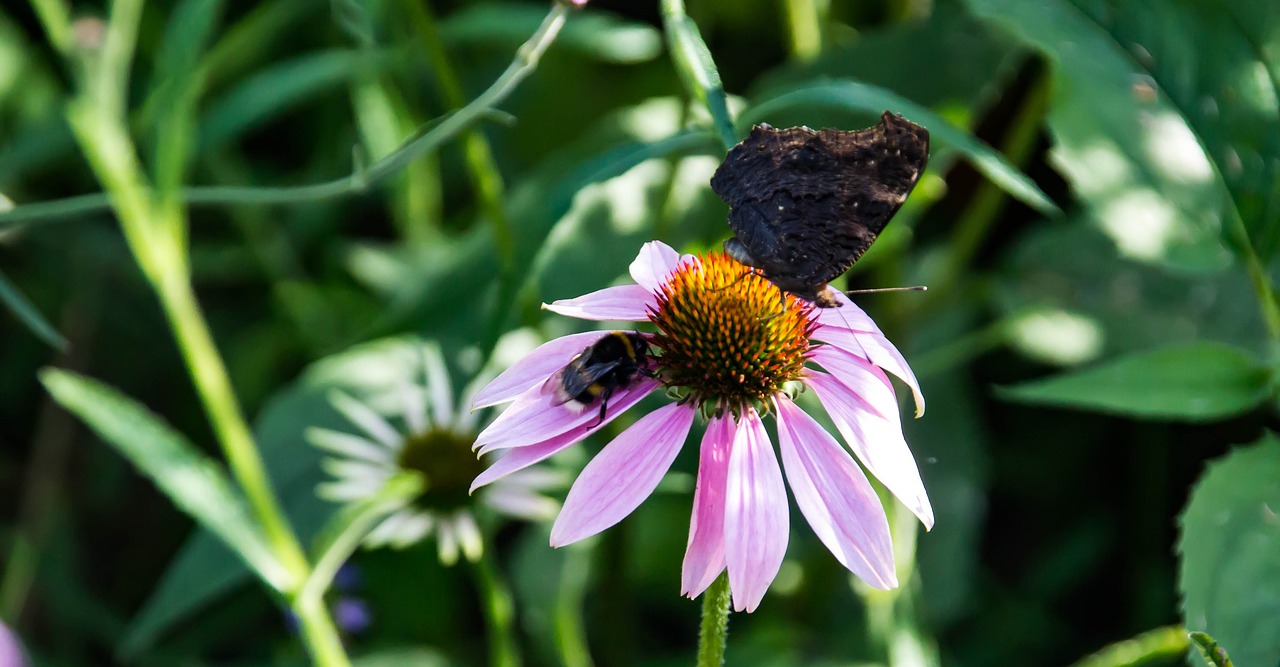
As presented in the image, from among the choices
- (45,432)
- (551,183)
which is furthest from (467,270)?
(45,432)

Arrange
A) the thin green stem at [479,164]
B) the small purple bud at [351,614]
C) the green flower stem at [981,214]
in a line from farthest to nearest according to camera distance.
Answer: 1. the green flower stem at [981,214]
2. the small purple bud at [351,614]
3. the thin green stem at [479,164]

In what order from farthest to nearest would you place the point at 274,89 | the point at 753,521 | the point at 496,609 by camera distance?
the point at 274,89, the point at 496,609, the point at 753,521

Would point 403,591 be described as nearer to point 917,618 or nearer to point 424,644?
point 424,644

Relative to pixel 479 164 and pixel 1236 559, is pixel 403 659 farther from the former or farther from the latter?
pixel 1236 559

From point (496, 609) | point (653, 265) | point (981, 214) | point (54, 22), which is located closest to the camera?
point (653, 265)

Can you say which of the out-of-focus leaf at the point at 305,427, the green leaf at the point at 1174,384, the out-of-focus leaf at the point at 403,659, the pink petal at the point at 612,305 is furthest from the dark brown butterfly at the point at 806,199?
the out-of-focus leaf at the point at 403,659

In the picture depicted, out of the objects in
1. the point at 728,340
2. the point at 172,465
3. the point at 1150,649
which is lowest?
the point at 1150,649

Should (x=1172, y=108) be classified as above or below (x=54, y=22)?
below

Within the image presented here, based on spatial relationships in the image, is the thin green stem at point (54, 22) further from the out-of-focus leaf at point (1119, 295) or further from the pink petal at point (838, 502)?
the out-of-focus leaf at point (1119, 295)

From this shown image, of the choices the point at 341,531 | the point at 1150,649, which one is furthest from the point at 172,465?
the point at 1150,649
